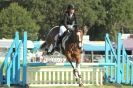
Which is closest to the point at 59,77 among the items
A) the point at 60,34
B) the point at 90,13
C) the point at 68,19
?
the point at 60,34

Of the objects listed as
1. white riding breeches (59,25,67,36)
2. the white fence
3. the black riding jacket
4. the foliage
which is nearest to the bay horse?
the black riding jacket

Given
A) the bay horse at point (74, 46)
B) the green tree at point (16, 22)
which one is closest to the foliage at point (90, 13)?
the green tree at point (16, 22)

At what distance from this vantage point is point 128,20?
91.6m

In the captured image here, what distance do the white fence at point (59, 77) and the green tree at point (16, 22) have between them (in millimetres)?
60024

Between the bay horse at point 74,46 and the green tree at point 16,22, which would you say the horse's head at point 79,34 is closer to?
the bay horse at point 74,46

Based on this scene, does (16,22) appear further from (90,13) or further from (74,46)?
(74,46)

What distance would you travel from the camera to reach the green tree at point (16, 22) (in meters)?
77.3

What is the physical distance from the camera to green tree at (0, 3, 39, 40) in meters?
77.3

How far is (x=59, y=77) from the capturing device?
1644cm

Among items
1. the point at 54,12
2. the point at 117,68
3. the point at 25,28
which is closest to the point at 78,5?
the point at 54,12

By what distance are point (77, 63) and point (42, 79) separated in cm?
323

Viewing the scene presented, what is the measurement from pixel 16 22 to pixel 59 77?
6192 cm

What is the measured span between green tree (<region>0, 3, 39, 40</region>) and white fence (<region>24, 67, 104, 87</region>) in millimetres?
60024

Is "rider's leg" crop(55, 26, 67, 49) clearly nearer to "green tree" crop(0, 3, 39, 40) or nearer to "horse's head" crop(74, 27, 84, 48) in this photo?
"horse's head" crop(74, 27, 84, 48)
